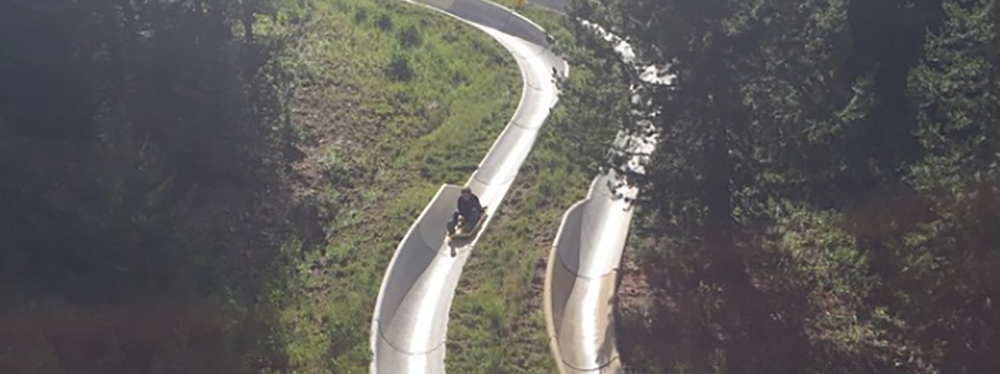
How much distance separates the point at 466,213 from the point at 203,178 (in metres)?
7.73

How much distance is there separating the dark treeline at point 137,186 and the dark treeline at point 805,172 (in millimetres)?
9856

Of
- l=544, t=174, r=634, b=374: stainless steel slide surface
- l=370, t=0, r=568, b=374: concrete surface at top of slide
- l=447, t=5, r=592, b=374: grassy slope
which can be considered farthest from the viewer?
l=370, t=0, r=568, b=374: concrete surface at top of slide

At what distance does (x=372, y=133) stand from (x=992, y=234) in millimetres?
21316

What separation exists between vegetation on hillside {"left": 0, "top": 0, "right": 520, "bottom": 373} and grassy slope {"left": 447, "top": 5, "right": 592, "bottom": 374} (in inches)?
89.9

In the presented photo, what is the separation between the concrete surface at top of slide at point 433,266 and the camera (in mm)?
22984

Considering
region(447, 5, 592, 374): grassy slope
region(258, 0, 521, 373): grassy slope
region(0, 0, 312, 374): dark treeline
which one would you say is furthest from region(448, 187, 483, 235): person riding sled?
region(0, 0, 312, 374): dark treeline

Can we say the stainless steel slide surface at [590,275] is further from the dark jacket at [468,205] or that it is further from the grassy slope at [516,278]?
the dark jacket at [468,205]

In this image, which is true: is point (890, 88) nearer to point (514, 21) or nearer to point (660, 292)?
point (660, 292)

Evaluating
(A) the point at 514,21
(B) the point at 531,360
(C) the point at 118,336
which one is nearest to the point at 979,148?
(B) the point at 531,360

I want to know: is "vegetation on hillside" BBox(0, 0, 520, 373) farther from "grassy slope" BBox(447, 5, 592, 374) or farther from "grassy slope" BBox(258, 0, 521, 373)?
"grassy slope" BBox(447, 5, 592, 374)

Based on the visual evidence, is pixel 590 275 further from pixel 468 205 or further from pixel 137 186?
pixel 137 186

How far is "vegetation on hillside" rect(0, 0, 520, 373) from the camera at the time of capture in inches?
782

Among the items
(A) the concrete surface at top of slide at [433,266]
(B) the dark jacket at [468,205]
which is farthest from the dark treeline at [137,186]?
(B) the dark jacket at [468,205]

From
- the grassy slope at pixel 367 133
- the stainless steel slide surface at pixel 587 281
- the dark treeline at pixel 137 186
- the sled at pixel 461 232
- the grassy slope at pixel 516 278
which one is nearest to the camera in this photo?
the dark treeline at pixel 137 186
